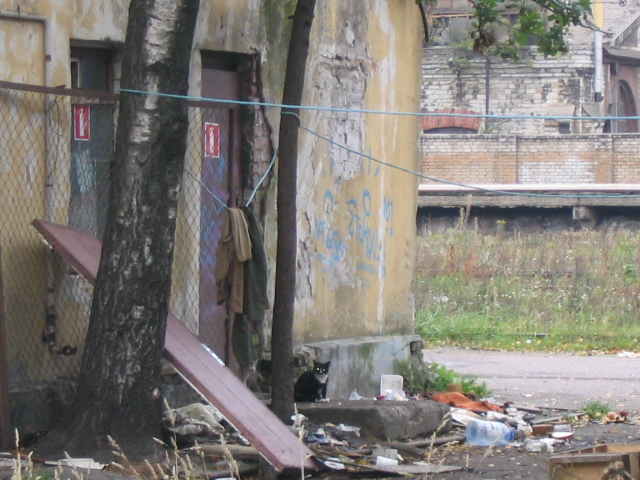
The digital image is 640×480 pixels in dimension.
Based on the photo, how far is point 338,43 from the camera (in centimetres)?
977

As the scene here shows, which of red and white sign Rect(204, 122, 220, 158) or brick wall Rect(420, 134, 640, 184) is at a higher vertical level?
brick wall Rect(420, 134, 640, 184)

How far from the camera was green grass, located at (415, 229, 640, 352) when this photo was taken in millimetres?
14906

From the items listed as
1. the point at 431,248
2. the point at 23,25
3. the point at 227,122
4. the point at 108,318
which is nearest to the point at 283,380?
the point at 108,318

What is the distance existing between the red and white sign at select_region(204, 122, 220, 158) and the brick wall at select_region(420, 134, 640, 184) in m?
24.2

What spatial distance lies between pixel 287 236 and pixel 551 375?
5597 mm

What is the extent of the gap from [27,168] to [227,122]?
6.64ft

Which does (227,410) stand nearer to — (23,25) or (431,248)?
(23,25)

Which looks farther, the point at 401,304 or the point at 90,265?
the point at 401,304

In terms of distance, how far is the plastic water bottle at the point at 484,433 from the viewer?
809cm

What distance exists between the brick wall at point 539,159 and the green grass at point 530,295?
43.6 ft

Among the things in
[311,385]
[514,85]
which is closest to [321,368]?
[311,385]

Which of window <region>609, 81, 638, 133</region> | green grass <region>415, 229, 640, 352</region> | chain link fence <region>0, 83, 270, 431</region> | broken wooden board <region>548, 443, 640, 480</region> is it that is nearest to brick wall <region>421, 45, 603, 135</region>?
window <region>609, 81, 638, 133</region>

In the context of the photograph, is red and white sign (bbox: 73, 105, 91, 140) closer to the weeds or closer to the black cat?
the black cat

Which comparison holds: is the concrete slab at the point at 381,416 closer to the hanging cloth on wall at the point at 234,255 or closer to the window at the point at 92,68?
the hanging cloth on wall at the point at 234,255
